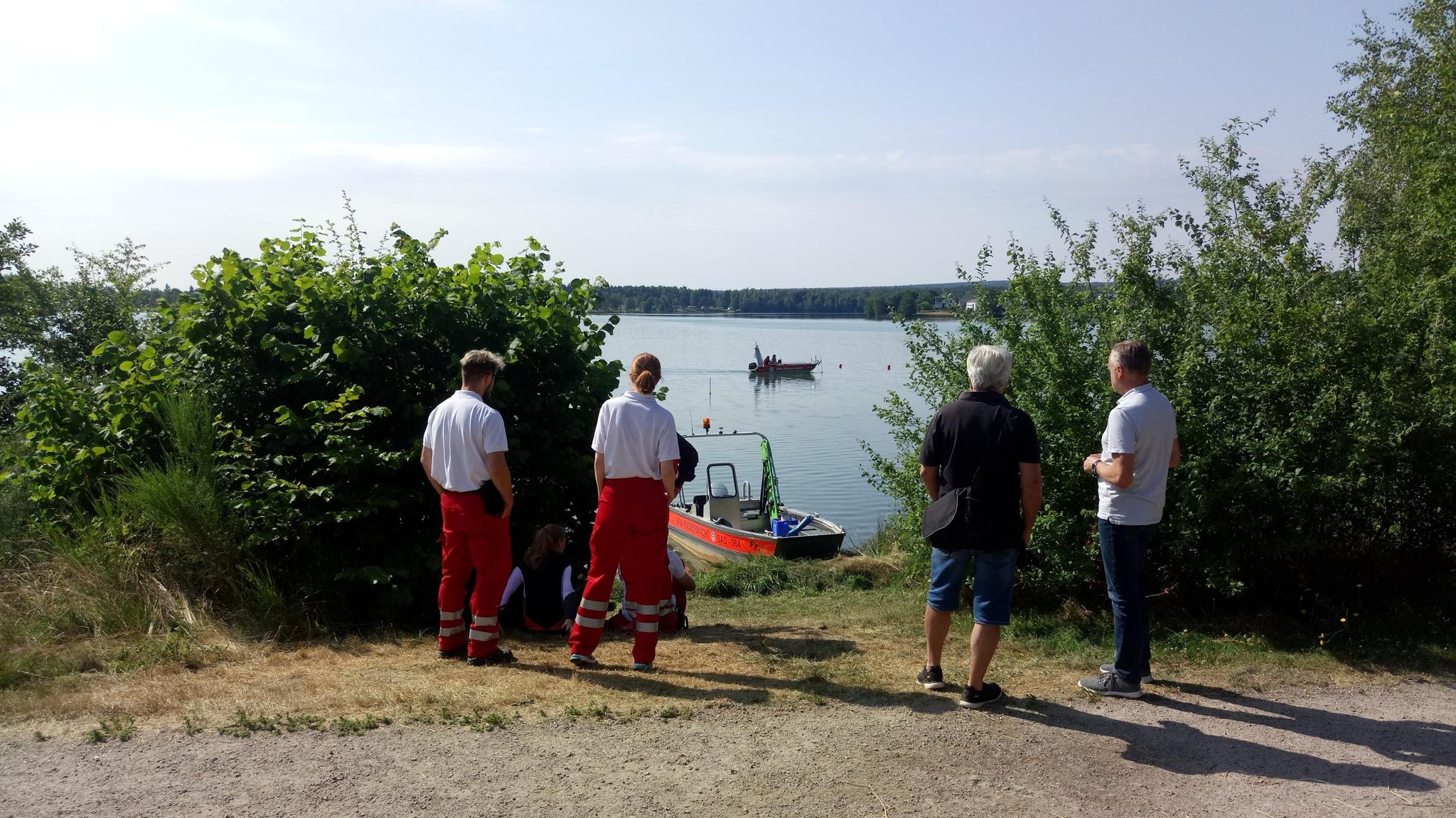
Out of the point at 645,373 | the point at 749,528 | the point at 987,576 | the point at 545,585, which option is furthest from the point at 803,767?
the point at 749,528

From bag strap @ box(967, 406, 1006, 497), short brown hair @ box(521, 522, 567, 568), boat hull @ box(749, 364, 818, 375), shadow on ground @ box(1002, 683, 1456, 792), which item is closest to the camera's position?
shadow on ground @ box(1002, 683, 1456, 792)

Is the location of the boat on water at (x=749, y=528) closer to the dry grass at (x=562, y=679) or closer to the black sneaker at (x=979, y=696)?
the dry grass at (x=562, y=679)

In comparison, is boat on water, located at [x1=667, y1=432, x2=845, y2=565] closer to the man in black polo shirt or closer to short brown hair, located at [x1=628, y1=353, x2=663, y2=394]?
short brown hair, located at [x1=628, y1=353, x2=663, y2=394]

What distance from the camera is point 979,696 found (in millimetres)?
5387

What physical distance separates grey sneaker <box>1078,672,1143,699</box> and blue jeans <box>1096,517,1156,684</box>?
0.03m

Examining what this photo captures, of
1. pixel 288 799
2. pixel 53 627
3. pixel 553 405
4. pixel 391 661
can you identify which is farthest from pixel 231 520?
pixel 288 799

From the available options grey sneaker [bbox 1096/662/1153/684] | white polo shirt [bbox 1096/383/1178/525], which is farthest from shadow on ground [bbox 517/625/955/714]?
white polo shirt [bbox 1096/383/1178/525]

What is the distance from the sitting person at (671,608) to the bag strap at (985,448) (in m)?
2.79

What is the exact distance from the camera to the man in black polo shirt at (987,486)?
5246 mm

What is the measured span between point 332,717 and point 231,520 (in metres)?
2.96

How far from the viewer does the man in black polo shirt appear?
17.2 feet

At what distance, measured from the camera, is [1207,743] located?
4.95 meters

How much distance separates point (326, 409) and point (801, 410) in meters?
55.3

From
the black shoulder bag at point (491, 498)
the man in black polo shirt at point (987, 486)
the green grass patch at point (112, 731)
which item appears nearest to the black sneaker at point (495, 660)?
the black shoulder bag at point (491, 498)
